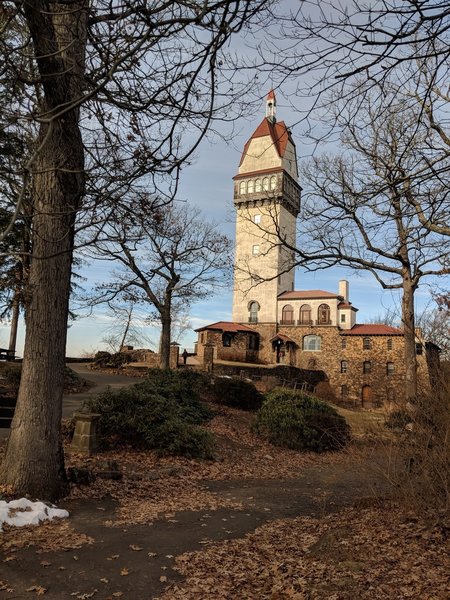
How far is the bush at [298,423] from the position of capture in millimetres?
14266

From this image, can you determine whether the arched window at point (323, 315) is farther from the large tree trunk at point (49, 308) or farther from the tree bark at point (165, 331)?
the large tree trunk at point (49, 308)

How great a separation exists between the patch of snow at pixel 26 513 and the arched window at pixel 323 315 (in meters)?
44.2

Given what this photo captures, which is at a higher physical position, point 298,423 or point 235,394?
point 235,394

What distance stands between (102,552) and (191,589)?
122 centimetres

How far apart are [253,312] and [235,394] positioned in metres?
32.6

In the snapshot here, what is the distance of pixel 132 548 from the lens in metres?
5.10

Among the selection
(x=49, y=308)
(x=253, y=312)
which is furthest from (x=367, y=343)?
(x=49, y=308)

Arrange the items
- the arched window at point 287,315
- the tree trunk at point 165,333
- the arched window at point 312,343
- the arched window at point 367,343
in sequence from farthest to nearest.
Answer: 1. the arched window at point 287,315
2. the arched window at point 312,343
3. the arched window at point 367,343
4. the tree trunk at point 165,333

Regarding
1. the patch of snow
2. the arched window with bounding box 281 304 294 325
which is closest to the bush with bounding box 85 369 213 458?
the patch of snow

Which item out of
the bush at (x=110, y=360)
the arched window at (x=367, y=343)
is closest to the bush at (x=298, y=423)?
the bush at (x=110, y=360)

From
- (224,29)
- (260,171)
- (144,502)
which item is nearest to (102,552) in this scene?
(144,502)

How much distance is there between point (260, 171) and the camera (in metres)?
53.4

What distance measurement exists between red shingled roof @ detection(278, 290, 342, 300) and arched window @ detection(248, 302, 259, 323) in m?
2.88

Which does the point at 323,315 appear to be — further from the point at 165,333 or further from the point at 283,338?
the point at 165,333
